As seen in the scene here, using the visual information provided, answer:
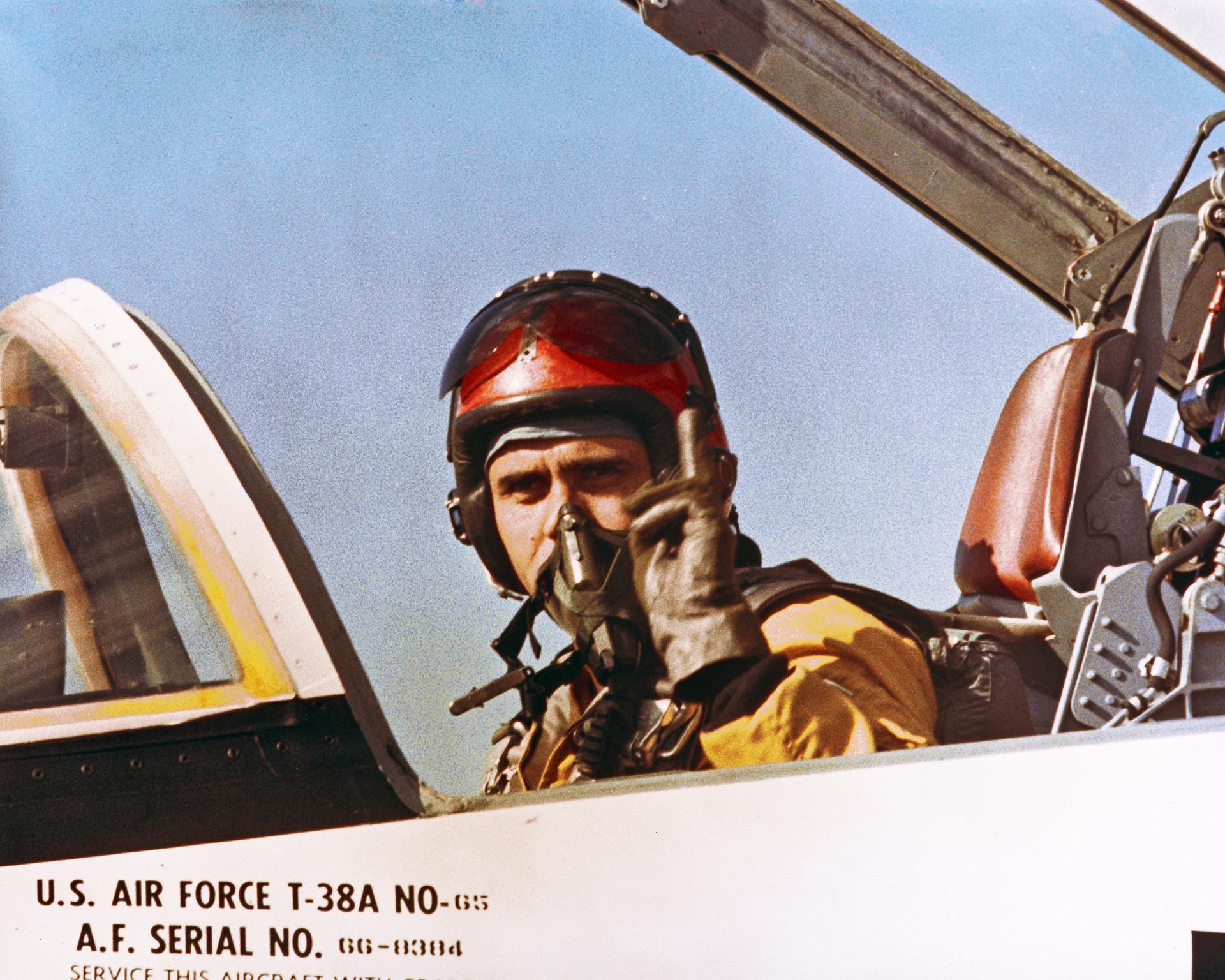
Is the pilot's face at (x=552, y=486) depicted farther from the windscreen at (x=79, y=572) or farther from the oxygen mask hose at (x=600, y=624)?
the windscreen at (x=79, y=572)

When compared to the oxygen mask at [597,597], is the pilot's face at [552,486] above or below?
above

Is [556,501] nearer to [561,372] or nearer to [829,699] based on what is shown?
[561,372]

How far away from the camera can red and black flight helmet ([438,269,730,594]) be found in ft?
5.39

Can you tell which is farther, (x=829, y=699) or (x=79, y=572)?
(x=79, y=572)

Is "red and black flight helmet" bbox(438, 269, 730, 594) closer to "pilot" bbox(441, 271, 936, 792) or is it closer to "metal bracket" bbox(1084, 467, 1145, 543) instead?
"pilot" bbox(441, 271, 936, 792)

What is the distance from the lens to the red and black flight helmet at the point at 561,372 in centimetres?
164

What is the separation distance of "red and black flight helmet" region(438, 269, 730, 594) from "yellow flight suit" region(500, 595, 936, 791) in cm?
27

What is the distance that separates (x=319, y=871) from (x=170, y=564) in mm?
493

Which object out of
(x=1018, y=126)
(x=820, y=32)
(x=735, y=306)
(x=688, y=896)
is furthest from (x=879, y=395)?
(x=688, y=896)

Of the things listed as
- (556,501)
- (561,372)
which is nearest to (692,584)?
(556,501)

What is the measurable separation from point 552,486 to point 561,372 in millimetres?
161

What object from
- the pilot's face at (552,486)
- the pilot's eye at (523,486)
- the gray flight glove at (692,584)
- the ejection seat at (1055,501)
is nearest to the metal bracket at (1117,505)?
the ejection seat at (1055,501)

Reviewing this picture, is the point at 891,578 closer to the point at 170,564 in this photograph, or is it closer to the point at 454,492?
the point at 454,492

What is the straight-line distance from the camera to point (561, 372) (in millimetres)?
1667
